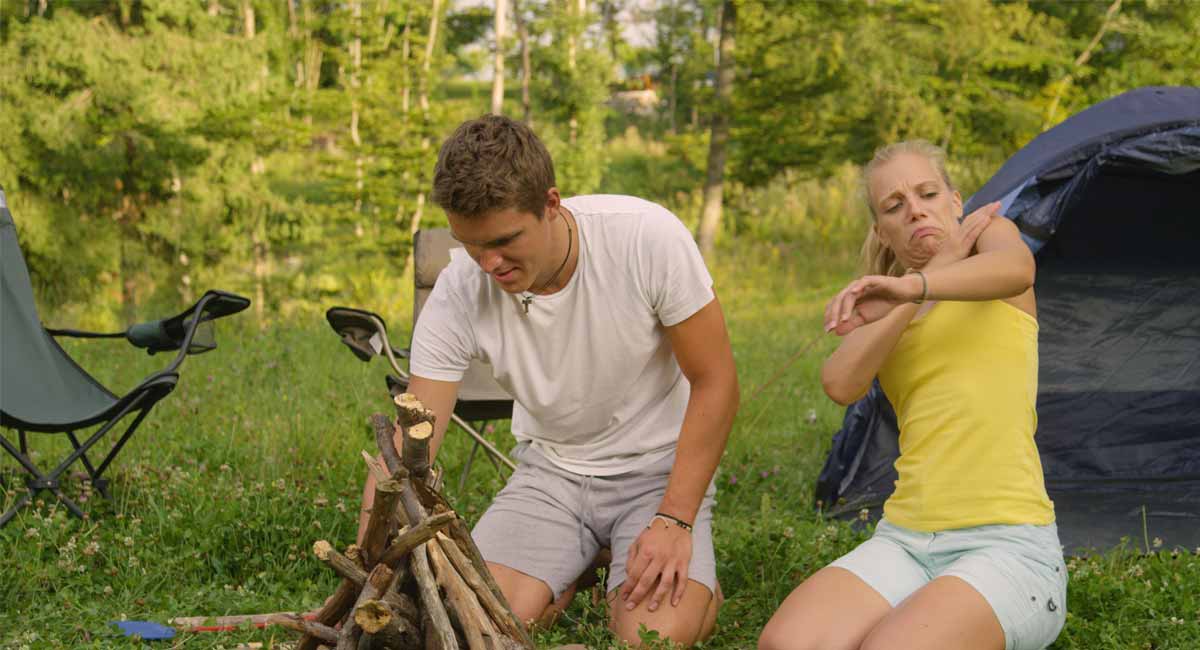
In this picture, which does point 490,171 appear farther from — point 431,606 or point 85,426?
point 85,426

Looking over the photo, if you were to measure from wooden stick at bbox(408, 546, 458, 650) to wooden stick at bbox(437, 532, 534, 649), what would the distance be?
0.05 m

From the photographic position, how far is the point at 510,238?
6.93 feet

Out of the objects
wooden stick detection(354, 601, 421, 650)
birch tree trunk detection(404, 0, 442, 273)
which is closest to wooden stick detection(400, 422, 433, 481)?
wooden stick detection(354, 601, 421, 650)

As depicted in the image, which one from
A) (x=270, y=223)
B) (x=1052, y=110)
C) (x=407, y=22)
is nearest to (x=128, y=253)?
(x=270, y=223)

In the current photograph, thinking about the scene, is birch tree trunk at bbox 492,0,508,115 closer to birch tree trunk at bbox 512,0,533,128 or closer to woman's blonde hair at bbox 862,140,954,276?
birch tree trunk at bbox 512,0,533,128

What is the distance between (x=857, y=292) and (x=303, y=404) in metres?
2.87

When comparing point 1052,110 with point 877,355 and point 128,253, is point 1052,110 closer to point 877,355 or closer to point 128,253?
point 128,253

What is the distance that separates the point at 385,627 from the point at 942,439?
1194mm

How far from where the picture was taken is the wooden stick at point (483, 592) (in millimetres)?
1865

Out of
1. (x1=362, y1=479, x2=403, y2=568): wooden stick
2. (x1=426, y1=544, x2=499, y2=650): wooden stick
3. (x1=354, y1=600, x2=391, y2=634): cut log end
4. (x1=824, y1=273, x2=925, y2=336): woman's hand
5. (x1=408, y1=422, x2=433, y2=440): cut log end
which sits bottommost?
(x1=426, y1=544, x2=499, y2=650): wooden stick

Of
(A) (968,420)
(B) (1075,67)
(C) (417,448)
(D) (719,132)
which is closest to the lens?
(C) (417,448)

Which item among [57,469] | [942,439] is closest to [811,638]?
[942,439]

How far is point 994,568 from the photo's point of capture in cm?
203

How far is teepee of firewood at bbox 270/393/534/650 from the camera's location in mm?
1735
